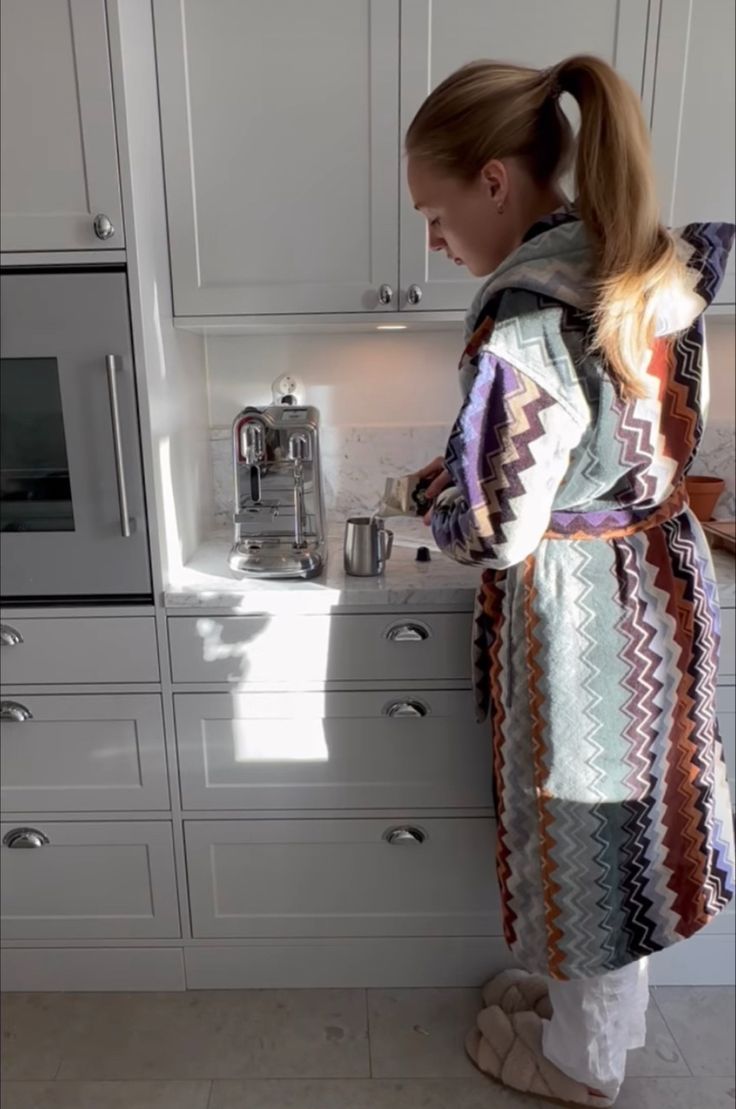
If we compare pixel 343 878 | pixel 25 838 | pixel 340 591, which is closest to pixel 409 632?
pixel 340 591

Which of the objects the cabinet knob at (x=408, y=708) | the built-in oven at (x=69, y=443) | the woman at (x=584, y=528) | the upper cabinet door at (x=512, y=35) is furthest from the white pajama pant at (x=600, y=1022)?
the upper cabinet door at (x=512, y=35)

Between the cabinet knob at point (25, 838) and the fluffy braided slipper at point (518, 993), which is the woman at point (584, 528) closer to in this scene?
the fluffy braided slipper at point (518, 993)

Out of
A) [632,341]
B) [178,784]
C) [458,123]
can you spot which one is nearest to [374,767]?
[178,784]

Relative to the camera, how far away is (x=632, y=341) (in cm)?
102

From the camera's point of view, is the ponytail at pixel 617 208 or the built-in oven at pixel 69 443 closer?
the ponytail at pixel 617 208

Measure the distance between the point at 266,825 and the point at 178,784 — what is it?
0.67 ft

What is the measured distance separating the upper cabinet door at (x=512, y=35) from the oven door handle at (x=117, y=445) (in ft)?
2.46

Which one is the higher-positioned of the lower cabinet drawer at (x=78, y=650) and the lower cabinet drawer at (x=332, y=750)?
the lower cabinet drawer at (x=78, y=650)

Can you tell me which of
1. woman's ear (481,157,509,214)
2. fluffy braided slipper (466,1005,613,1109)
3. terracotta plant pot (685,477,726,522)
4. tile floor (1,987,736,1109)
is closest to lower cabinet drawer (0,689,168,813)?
tile floor (1,987,736,1109)

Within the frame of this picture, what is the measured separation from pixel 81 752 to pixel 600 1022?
1107 mm

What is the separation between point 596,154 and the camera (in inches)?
38.5

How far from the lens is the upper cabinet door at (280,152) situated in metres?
1.53

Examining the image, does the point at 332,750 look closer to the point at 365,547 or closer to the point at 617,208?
the point at 365,547

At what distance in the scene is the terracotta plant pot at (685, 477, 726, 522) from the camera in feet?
6.05
